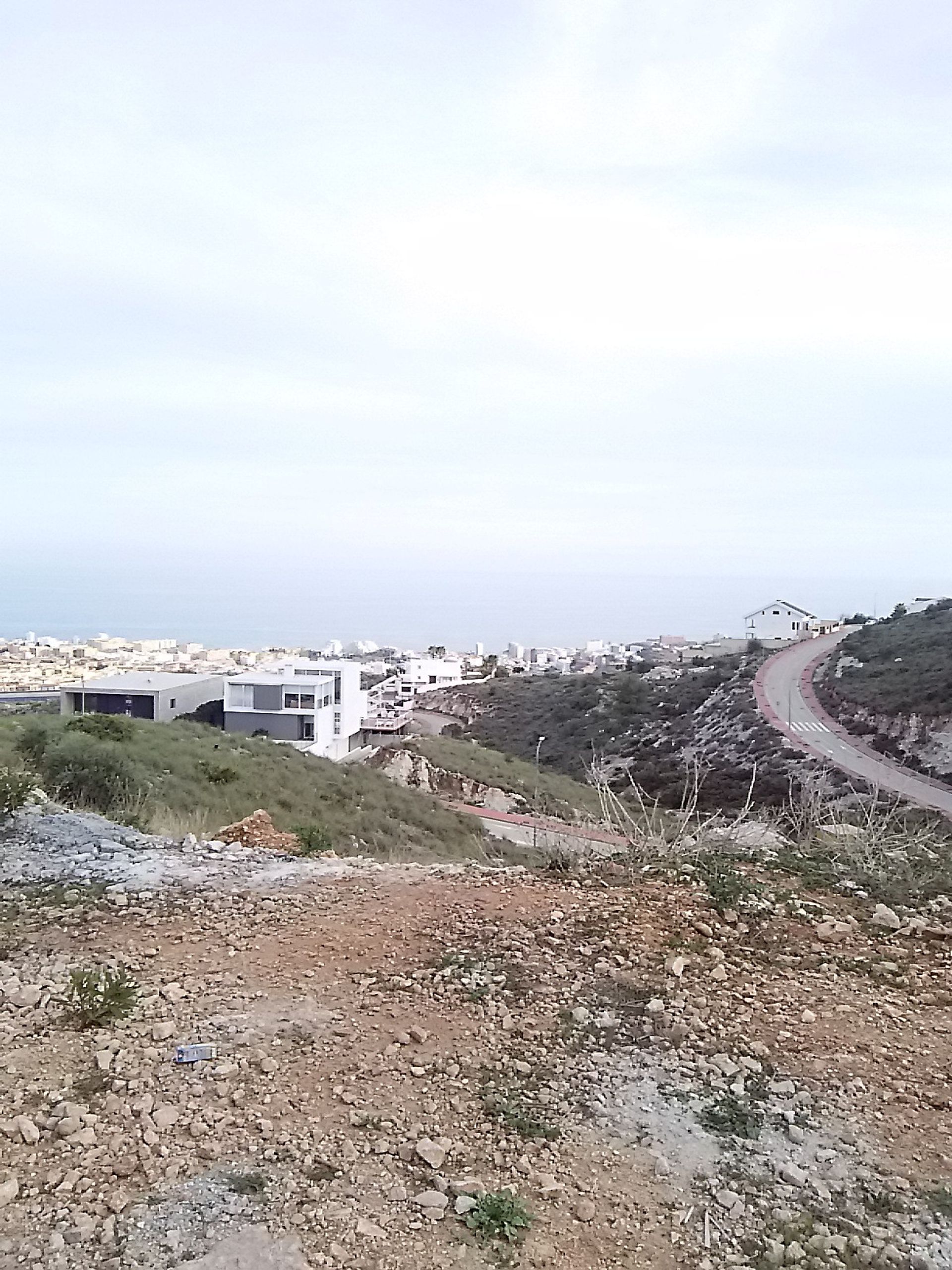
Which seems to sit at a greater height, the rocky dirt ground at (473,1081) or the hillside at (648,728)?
the rocky dirt ground at (473,1081)

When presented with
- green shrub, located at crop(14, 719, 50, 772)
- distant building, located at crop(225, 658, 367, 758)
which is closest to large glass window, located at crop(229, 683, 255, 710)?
distant building, located at crop(225, 658, 367, 758)

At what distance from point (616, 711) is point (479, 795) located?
15.5 metres

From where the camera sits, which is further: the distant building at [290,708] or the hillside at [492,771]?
the distant building at [290,708]

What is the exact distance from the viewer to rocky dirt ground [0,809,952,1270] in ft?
7.75

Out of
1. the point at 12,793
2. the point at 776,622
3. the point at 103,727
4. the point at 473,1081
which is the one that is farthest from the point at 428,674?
the point at 473,1081

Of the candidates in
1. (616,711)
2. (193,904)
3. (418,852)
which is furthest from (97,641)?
(193,904)

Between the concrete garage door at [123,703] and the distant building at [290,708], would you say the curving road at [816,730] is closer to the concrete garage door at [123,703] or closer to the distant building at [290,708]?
the distant building at [290,708]

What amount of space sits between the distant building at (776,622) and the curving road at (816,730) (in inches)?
523

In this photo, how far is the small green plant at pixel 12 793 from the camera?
6.07 metres

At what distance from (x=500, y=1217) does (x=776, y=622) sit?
2479 inches

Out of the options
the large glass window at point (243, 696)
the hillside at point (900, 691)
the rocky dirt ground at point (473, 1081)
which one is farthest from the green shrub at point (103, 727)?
the hillside at point (900, 691)

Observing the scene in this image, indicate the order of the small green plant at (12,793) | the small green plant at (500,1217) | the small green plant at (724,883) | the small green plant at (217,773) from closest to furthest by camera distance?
1. the small green plant at (500,1217)
2. the small green plant at (724,883)
3. the small green plant at (12,793)
4. the small green plant at (217,773)

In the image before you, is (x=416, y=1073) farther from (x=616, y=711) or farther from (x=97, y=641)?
(x=97, y=641)

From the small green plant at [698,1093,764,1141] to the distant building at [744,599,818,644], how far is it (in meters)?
58.8
